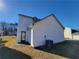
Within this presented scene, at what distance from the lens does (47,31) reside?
856 inches

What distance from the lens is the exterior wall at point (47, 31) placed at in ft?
65.6

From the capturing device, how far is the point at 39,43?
20.3 m

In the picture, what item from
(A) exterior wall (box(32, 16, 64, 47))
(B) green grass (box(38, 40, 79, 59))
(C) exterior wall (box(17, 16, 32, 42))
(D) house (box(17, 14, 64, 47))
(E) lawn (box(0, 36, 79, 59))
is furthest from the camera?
(C) exterior wall (box(17, 16, 32, 42))

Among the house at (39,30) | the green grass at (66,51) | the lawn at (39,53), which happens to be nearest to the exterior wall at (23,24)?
the house at (39,30)

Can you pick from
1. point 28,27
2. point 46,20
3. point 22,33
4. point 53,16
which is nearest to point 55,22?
point 53,16

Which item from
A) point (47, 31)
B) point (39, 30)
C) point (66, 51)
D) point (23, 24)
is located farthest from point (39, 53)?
point (23, 24)

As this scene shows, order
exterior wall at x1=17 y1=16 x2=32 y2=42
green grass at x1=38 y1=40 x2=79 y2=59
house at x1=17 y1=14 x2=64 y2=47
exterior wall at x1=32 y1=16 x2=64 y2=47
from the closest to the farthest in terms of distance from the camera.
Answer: green grass at x1=38 y1=40 x2=79 y2=59 < exterior wall at x1=32 y1=16 x2=64 y2=47 < house at x1=17 y1=14 x2=64 y2=47 < exterior wall at x1=17 y1=16 x2=32 y2=42

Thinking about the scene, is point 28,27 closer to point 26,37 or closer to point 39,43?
point 26,37

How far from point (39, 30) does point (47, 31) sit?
1946 millimetres

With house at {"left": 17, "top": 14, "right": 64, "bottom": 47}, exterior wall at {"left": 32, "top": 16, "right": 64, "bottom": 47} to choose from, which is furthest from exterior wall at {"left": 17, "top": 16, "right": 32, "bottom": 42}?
exterior wall at {"left": 32, "top": 16, "right": 64, "bottom": 47}

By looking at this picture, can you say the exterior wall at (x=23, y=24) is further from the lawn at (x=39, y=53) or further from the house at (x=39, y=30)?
the lawn at (x=39, y=53)

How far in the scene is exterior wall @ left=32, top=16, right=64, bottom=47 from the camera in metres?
20.0

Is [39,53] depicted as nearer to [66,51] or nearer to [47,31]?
[66,51]

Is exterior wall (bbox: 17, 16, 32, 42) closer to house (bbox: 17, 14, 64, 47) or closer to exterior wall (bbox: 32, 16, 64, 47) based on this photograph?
house (bbox: 17, 14, 64, 47)
